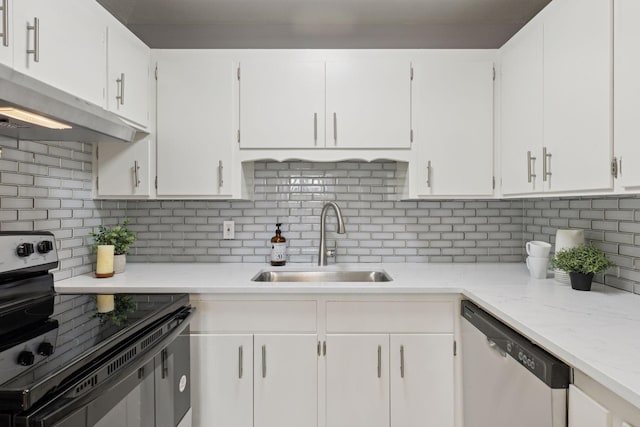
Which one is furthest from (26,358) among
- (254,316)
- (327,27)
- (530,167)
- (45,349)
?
(327,27)

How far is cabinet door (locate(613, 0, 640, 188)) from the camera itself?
3.93 ft

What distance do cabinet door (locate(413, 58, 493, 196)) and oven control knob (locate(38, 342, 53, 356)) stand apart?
1.83 meters

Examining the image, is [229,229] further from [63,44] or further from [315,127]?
[63,44]

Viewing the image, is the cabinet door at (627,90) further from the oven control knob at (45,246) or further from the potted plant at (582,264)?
the oven control knob at (45,246)

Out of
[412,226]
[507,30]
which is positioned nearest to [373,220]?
[412,226]

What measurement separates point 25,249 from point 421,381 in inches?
67.3

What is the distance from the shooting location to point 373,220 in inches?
99.9

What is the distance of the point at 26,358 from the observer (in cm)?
99

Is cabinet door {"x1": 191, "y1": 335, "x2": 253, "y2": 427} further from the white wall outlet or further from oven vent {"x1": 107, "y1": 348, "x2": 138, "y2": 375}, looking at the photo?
the white wall outlet

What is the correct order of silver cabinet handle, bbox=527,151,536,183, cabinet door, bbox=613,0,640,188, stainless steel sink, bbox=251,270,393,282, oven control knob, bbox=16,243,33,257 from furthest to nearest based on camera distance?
1. stainless steel sink, bbox=251,270,393,282
2. silver cabinet handle, bbox=527,151,536,183
3. oven control knob, bbox=16,243,33,257
4. cabinet door, bbox=613,0,640,188

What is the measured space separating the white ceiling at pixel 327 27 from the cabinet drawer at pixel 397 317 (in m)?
1.64

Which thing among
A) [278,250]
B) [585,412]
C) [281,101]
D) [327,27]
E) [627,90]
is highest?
[327,27]

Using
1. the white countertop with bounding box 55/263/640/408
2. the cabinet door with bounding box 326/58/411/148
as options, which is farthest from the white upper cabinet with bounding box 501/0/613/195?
the cabinet door with bounding box 326/58/411/148

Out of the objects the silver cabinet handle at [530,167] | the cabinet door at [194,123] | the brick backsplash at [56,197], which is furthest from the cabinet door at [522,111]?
the brick backsplash at [56,197]
